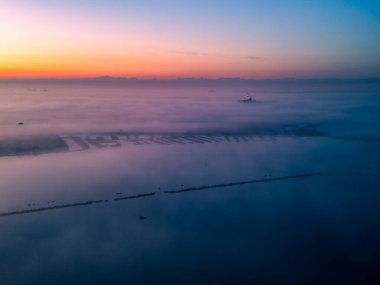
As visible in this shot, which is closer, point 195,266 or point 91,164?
point 195,266

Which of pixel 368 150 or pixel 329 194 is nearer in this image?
pixel 329 194

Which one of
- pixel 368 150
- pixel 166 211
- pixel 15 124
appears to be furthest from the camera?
pixel 15 124

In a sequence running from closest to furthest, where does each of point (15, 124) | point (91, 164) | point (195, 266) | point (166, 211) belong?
point (195, 266) < point (166, 211) < point (91, 164) < point (15, 124)

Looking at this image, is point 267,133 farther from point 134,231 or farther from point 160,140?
point 134,231

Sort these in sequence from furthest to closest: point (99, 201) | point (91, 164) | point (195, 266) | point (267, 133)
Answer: point (267, 133) < point (91, 164) < point (99, 201) < point (195, 266)

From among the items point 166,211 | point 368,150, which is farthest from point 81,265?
point 368,150

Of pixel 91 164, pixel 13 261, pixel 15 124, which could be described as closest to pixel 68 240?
pixel 13 261

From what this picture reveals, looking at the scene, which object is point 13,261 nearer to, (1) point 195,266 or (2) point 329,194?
(1) point 195,266

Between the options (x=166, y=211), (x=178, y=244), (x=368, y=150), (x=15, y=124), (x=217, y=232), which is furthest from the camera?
(x=15, y=124)
